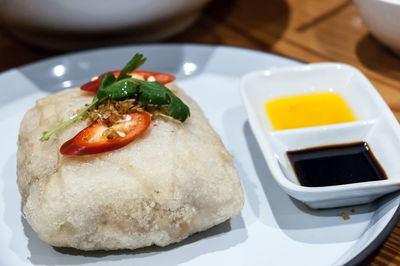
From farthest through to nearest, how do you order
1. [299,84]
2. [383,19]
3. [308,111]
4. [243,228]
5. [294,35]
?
1. [294,35]
2. [383,19]
3. [299,84]
4. [308,111]
5. [243,228]

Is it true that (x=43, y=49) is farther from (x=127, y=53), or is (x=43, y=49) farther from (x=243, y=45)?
(x=243, y=45)

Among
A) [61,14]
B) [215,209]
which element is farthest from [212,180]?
[61,14]

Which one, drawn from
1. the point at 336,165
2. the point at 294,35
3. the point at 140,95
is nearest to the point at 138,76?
the point at 140,95

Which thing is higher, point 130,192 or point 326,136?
point 130,192

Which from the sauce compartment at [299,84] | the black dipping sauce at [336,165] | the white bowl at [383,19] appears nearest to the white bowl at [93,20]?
the sauce compartment at [299,84]

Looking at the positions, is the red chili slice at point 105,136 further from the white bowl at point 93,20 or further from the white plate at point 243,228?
the white bowl at point 93,20

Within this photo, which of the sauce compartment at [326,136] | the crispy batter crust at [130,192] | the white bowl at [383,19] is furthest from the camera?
the white bowl at [383,19]

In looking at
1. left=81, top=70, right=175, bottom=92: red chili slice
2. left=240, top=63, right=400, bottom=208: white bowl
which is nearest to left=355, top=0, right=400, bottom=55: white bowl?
left=240, top=63, right=400, bottom=208: white bowl

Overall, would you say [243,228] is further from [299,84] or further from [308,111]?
[299,84]
